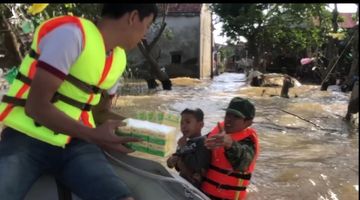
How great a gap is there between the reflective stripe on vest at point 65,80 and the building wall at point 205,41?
93.2ft

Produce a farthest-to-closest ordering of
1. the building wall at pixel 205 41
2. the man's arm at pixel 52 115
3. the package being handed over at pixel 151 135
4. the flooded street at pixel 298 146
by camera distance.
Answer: the building wall at pixel 205 41
the flooded street at pixel 298 146
the package being handed over at pixel 151 135
the man's arm at pixel 52 115

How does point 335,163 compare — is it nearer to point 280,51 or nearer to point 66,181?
point 66,181

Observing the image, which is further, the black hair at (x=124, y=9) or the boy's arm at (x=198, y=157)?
the boy's arm at (x=198, y=157)

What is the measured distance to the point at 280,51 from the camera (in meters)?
33.6

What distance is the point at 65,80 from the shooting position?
1.93 meters

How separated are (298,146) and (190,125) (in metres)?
6.21

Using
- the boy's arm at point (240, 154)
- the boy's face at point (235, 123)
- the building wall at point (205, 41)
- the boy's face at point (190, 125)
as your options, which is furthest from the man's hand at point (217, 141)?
the building wall at point (205, 41)

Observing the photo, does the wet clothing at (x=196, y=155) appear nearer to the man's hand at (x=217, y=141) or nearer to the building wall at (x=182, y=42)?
the man's hand at (x=217, y=141)

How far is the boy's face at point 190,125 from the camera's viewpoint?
11.1 feet

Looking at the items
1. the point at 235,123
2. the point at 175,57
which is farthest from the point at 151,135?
the point at 175,57

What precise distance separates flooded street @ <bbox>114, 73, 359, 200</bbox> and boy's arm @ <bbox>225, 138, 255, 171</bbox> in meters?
0.63

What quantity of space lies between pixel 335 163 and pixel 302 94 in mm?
12895

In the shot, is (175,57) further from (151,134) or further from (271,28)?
(151,134)

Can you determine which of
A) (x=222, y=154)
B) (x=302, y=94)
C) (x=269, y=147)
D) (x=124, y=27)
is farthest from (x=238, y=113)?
(x=302, y=94)
